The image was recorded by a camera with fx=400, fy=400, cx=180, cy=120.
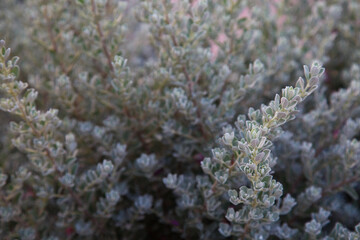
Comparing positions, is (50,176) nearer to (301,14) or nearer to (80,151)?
(80,151)

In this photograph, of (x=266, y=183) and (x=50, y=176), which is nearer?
(x=266, y=183)

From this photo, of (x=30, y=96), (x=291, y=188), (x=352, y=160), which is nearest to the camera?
(x=30, y=96)

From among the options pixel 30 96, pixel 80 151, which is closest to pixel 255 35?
pixel 80 151

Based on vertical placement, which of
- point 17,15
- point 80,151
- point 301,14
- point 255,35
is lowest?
point 80,151

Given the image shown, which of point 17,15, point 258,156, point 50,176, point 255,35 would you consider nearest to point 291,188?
point 258,156

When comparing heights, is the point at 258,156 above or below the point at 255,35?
below

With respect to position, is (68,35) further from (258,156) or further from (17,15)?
(258,156)

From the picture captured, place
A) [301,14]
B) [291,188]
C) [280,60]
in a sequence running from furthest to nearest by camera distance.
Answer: [301,14]
[280,60]
[291,188]
